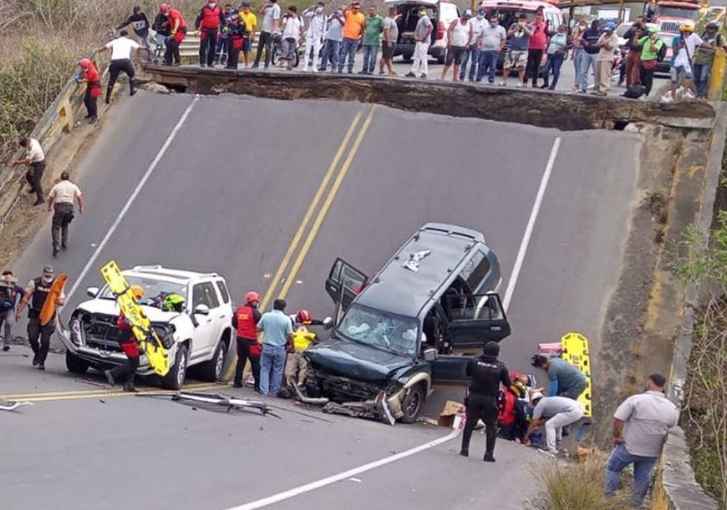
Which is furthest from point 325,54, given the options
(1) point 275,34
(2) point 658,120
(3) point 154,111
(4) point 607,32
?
(2) point 658,120

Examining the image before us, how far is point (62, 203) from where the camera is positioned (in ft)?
76.6

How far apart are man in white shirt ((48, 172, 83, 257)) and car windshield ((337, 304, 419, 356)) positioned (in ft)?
25.6

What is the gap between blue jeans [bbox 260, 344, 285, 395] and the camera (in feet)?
59.9

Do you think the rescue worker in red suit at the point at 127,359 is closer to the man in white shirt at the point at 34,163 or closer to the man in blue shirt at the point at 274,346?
the man in blue shirt at the point at 274,346

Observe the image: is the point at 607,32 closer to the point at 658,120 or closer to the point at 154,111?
the point at 658,120

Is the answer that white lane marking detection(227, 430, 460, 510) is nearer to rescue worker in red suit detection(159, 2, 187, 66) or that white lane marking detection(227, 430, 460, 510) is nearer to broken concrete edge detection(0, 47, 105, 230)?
broken concrete edge detection(0, 47, 105, 230)

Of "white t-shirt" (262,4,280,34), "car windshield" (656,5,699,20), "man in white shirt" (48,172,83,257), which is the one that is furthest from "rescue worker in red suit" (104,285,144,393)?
"car windshield" (656,5,699,20)

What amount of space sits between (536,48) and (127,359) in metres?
16.0

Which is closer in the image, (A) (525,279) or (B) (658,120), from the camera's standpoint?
(A) (525,279)

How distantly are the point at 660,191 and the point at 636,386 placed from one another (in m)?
5.48

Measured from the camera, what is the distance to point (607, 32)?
27891mm

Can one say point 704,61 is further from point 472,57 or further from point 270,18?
point 270,18

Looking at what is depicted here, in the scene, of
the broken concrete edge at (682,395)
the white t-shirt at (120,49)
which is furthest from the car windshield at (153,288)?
the white t-shirt at (120,49)

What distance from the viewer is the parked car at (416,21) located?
127 feet
